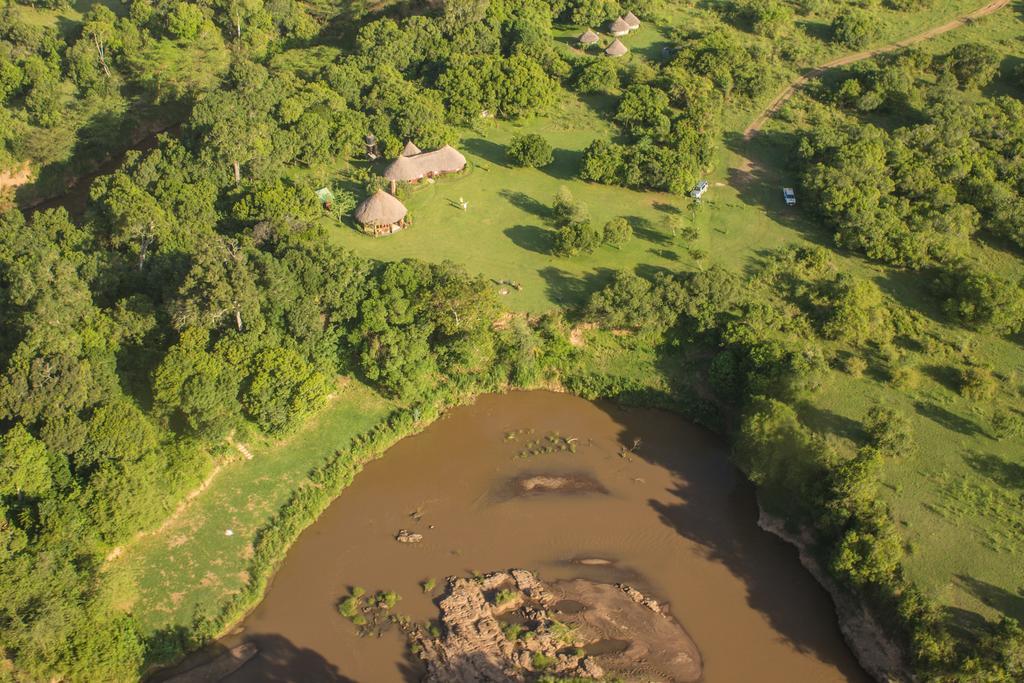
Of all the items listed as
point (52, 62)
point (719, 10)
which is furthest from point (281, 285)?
point (719, 10)

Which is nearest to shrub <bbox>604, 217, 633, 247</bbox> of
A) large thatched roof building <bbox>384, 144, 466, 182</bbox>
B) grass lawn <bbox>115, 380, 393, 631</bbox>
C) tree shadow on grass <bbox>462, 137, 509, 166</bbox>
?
tree shadow on grass <bbox>462, 137, 509, 166</bbox>

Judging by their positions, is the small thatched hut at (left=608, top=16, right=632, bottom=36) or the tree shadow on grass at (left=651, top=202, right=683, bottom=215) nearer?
the tree shadow on grass at (left=651, top=202, right=683, bottom=215)

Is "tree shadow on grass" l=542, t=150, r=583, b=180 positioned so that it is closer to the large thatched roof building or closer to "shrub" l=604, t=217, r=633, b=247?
the large thatched roof building

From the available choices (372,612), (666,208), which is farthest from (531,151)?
(372,612)

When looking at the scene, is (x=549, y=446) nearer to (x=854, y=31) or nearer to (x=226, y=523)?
(x=226, y=523)

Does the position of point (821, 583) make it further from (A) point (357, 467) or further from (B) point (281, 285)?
(B) point (281, 285)

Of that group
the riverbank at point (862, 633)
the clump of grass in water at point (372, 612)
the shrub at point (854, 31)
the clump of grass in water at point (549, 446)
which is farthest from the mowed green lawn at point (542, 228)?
the shrub at point (854, 31)
